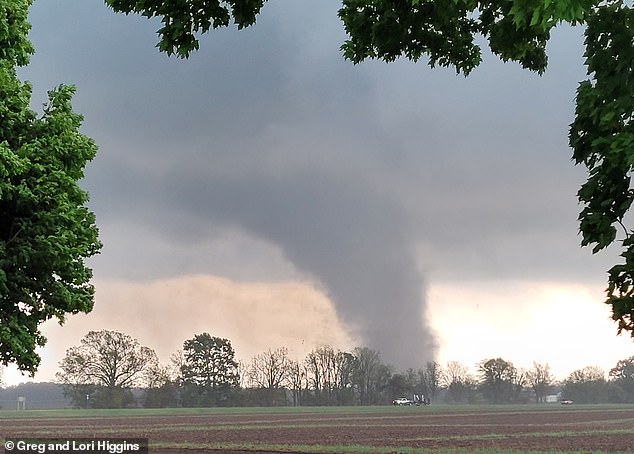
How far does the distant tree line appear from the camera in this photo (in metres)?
108

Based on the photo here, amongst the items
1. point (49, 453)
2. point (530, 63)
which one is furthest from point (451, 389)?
point (530, 63)

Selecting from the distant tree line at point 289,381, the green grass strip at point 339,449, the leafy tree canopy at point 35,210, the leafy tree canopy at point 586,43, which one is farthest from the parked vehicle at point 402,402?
the leafy tree canopy at point 586,43

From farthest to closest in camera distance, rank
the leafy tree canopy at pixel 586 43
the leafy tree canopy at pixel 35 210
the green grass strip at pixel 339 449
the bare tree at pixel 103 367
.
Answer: the bare tree at pixel 103 367 < the green grass strip at pixel 339 449 < the leafy tree canopy at pixel 35 210 < the leafy tree canopy at pixel 586 43

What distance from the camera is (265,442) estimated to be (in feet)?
118

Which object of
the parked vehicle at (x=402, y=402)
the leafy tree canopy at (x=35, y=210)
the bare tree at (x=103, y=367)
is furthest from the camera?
the parked vehicle at (x=402, y=402)

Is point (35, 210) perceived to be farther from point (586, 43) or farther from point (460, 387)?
point (460, 387)

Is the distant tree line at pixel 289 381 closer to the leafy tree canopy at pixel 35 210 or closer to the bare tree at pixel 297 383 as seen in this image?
the bare tree at pixel 297 383

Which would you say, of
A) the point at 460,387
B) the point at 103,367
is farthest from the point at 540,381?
the point at 103,367

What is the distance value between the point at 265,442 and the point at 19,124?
22518mm

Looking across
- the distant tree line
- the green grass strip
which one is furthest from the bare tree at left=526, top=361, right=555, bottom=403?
the green grass strip

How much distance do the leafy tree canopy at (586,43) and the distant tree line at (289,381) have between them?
102m

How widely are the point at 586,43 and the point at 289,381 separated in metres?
131

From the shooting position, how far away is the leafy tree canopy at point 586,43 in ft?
29.4

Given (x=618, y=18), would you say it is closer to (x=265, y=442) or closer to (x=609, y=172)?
(x=609, y=172)
